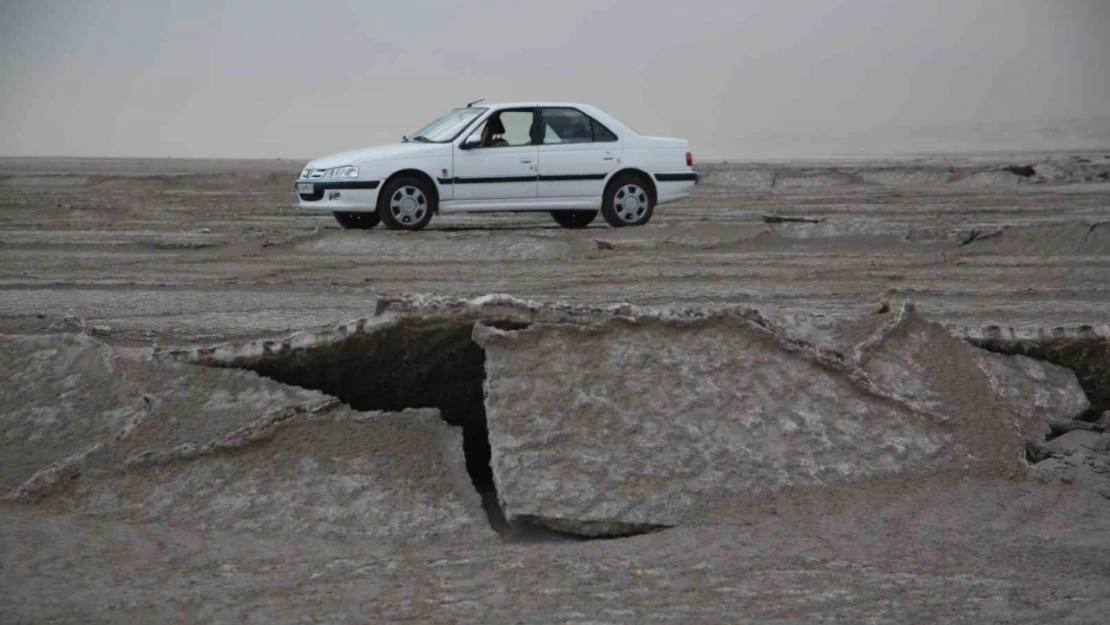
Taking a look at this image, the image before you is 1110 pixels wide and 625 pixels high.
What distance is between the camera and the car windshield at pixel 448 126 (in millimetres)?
12828

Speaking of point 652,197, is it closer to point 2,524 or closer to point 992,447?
point 992,447

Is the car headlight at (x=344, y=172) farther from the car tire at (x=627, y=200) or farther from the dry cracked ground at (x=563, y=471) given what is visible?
the dry cracked ground at (x=563, y=471)

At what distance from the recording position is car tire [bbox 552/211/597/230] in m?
13.9

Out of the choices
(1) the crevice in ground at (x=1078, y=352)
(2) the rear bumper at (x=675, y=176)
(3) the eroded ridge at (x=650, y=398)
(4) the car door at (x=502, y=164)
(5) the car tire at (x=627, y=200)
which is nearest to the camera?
(3) the eroded ridge at (x=650, y=398)

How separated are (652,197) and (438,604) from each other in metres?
10.5

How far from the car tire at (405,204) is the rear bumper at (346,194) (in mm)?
96

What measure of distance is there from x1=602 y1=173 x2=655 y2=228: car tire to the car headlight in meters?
2.50

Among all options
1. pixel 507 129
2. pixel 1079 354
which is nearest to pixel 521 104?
pixel 507 129

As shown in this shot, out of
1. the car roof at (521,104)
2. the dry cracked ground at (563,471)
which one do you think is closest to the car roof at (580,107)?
the car roof at (521,104)

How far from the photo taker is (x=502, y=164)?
12.8m

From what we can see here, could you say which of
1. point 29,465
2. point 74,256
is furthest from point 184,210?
point 29,465

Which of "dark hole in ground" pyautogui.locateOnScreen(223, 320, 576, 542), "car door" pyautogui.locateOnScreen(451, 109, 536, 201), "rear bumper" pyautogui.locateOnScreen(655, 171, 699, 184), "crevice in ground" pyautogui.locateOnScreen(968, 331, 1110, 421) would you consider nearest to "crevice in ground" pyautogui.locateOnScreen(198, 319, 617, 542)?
"dark hole in ground" pyautogui.locateOnScreen(223, 320, 576, 542)

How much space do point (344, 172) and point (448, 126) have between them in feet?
4.14

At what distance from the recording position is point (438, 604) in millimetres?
3143
